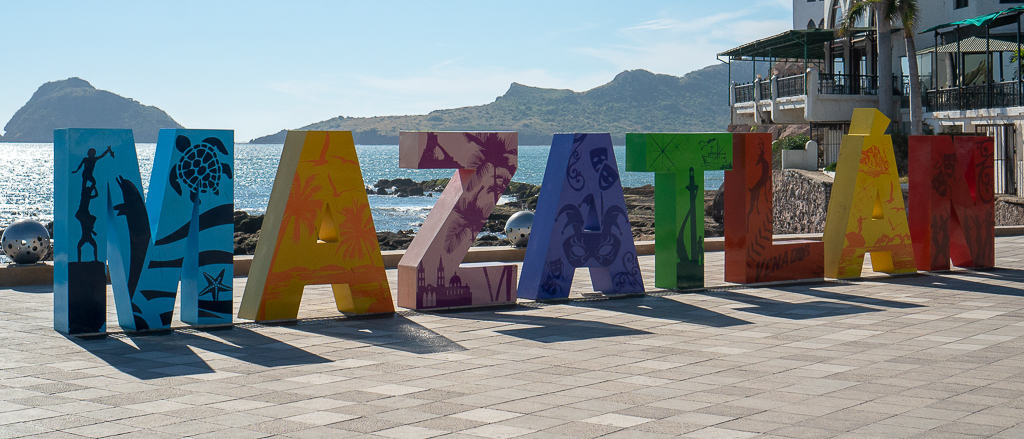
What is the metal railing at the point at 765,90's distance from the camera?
4238cm

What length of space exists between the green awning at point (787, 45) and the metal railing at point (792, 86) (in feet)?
3.42

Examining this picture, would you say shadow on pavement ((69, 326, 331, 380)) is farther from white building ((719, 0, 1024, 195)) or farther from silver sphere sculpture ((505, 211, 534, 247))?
white building ((719, 0, 1024, 195))

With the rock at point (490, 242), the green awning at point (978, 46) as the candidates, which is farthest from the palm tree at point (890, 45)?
the rock at point (490, 242)

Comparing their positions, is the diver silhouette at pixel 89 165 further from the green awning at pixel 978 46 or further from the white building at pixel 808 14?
the white building at pixel 808 14

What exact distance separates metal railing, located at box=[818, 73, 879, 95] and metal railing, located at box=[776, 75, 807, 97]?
2.42 feet

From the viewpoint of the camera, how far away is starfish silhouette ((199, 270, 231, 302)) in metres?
11.1

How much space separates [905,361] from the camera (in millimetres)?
9273

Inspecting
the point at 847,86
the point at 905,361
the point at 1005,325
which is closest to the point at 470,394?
the point at 905,361

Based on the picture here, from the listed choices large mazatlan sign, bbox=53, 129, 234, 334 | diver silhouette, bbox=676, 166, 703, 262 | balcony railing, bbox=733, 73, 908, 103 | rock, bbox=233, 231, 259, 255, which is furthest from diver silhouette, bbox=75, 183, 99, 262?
balcony railing, bbox=733, 73, 908, 103

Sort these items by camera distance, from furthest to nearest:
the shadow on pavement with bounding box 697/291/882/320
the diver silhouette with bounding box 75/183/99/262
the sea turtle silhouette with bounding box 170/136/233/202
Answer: the shadow on pavement with bounding box 697/291/882/320 < the sea turtle silhouette with bounding box 170/136/233/202 < the diver silhouette with bounding box 75/183/99/262

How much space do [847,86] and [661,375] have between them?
35.5m

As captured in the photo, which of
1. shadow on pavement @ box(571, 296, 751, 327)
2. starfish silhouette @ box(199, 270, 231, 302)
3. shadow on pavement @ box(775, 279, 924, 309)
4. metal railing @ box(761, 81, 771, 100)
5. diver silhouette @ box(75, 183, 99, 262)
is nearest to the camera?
diver silhouette @ box(75, 183, 99, 262)

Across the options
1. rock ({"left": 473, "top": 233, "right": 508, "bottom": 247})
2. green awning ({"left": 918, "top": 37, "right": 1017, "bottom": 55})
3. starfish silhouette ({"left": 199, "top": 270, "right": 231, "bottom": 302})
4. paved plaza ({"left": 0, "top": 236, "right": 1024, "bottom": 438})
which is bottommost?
paved plaza ({"left": 0, "top": 236, "right": 1024, "bottom": 438})

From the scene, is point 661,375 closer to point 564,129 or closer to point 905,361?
point 905,361
